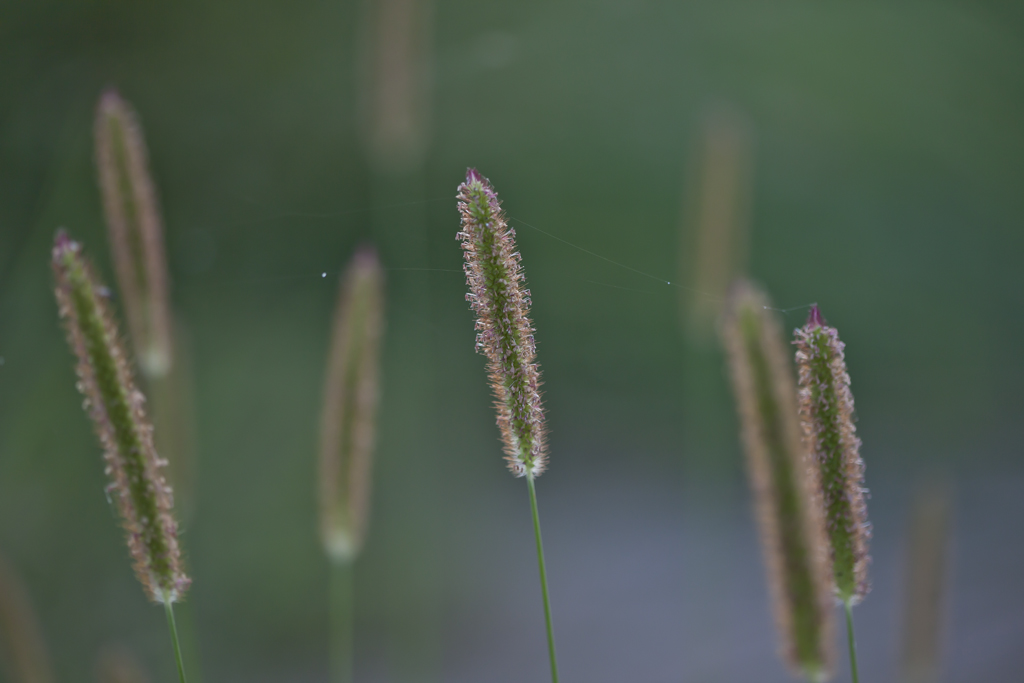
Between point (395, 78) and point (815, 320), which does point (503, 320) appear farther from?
point (395, 78)

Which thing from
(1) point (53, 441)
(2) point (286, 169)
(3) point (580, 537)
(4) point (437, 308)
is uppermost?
(2) point (286, 169)

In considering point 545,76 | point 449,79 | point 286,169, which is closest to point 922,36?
point 545,76

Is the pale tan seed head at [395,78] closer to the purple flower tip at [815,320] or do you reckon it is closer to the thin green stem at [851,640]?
the purple flower tip at [815,320]

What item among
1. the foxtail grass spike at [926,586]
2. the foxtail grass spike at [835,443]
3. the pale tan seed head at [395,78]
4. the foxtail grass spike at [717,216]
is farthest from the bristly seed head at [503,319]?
the pale tan seed head at [395,78]

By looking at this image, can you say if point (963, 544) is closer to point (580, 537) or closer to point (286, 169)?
point (580, 537)

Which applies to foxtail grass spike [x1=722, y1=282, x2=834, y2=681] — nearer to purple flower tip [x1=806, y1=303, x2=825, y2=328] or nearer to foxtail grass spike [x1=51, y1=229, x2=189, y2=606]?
purple flower tip [x1=806, y1=303, x2=825, y2=328]

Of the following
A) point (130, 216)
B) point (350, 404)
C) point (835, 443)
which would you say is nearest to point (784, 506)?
point (835, 443)
